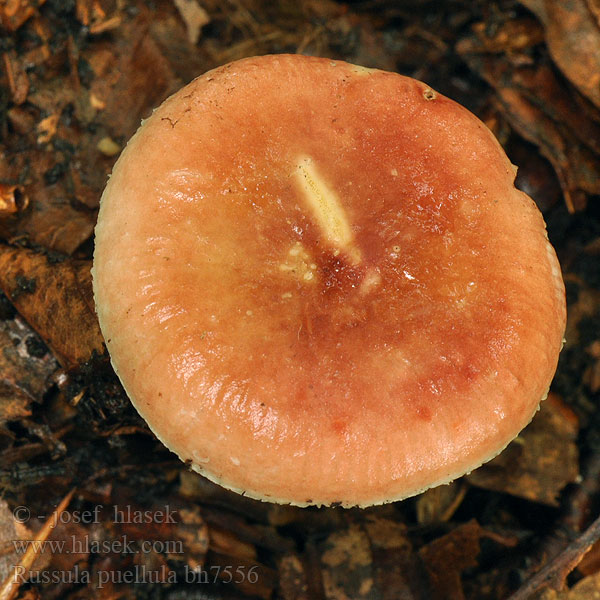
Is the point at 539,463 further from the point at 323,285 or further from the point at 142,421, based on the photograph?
the point at 142,421

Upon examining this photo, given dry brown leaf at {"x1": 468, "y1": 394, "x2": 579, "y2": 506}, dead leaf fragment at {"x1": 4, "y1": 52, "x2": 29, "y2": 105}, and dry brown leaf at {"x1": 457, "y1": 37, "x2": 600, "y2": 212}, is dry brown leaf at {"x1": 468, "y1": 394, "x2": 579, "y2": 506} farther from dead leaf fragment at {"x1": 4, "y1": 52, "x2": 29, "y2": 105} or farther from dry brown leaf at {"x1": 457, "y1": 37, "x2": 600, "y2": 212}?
dead leaf fragment at {"x1": 4, "y1": 52, "x2": 29, "y2": 105}

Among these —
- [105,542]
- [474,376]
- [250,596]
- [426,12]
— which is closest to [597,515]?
[474,376]

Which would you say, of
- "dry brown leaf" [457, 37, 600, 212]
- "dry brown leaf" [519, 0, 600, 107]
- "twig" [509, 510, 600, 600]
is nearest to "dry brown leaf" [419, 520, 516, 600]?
"twig" [509, 510, 600, 600]

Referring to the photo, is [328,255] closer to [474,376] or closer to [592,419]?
[474,376]

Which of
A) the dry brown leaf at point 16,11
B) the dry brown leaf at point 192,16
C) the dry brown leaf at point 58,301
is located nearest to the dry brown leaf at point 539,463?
the dry brown leaf at point 58,301

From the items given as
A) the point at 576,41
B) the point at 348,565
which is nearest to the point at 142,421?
the point at 348,565
